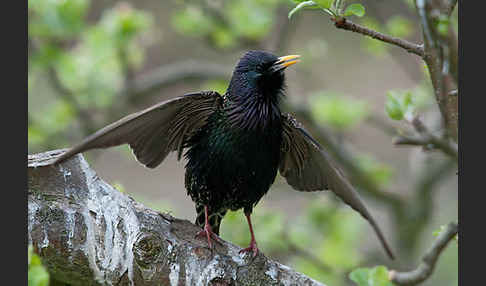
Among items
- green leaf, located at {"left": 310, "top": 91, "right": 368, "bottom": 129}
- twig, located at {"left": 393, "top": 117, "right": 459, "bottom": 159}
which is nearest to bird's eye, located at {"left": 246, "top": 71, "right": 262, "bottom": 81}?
twig, located at {"left": 393, "top": 117, "right": 459, "bottom": 159}

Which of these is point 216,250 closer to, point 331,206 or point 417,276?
point 417,276

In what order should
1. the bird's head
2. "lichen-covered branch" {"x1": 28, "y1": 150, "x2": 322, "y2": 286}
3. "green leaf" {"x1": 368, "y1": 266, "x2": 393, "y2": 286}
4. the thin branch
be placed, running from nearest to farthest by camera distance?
the thin branch < "lichen-covered branch" {"x1": 28, "y1": 150, "x2": 322, "y2": 286} < "green leaf" {"x1": 368, "y1": 266, "x2": 393, "y2": 286} < the bird's head

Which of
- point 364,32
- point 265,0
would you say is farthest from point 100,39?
point 364,32

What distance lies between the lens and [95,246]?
2699 millimetres

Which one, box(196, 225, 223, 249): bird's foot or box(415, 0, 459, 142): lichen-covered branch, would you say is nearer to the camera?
box(415, 0, 459, 142): lichen-covered branch

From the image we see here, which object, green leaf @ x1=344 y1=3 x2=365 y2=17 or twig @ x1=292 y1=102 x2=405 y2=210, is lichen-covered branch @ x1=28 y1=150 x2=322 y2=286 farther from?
twig @ x1=292 y1=102 x2=405 y2=210

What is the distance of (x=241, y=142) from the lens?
3516 mm

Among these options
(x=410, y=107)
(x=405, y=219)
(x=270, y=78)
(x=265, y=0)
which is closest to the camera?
(x=410, y=107)

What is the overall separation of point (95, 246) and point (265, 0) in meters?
3.99

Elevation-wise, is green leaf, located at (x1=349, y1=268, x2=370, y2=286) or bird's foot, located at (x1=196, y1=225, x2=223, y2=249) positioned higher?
bird's foot, located at (x1=196, y1=225, x2=223, y2=249)

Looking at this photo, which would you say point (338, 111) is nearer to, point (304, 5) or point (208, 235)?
point (208, 235)

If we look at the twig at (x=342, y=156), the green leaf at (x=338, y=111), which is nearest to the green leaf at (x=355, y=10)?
the green leaf at (x=338, y=111)

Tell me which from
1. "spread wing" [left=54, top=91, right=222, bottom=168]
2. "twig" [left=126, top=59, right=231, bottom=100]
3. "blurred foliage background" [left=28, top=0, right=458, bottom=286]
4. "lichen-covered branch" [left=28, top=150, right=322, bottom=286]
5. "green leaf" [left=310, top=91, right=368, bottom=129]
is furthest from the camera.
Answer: "twig" [left=126, top=59, right=231, bottom=100]

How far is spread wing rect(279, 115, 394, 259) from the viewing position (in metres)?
3.55
